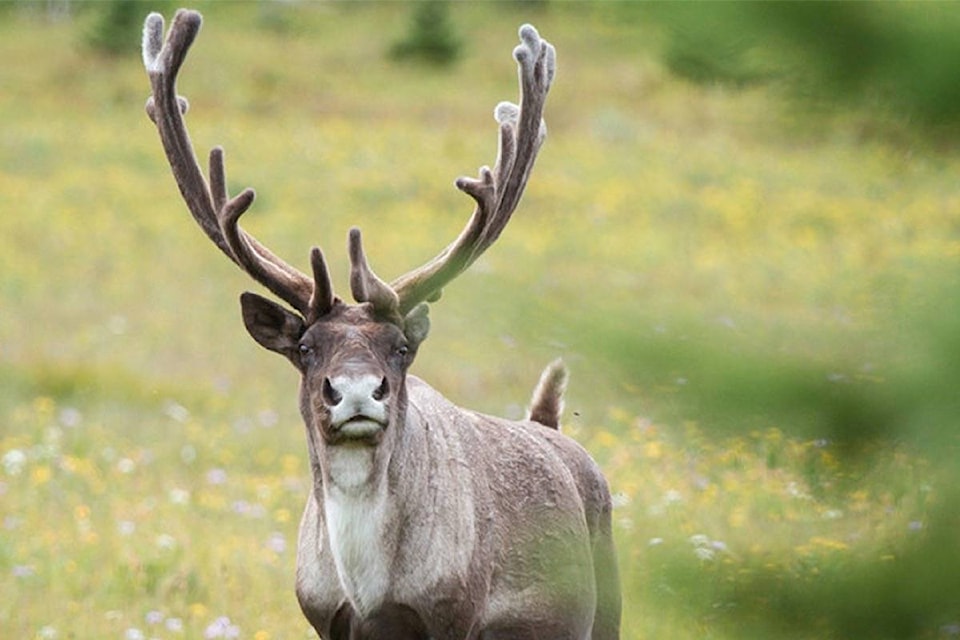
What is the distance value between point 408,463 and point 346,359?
1.82ft

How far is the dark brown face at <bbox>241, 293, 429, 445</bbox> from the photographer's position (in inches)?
206

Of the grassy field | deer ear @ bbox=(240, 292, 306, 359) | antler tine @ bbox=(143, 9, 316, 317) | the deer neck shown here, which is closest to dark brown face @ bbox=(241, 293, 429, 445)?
deer ear @ bbox=(240, 292, 306, 359)

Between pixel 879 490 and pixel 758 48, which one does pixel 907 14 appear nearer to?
pixel 758 48

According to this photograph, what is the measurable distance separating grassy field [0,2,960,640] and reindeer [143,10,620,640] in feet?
1.51

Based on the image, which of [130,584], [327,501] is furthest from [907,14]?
[130,584]

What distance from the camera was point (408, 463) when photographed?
579 centimetres

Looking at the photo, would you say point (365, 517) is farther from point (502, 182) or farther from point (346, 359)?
point (502, 182)

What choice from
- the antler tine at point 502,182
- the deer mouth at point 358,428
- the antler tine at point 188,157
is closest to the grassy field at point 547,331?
the antler tine at point 502,182

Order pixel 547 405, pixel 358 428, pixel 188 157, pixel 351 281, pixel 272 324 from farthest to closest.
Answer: pixel 547 405 < pixel 188 157 < pixel 272 324 < pixel 351 281 < pixel 358 428

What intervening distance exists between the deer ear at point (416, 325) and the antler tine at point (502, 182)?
0.08 meters

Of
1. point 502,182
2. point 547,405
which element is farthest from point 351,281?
point 547,405

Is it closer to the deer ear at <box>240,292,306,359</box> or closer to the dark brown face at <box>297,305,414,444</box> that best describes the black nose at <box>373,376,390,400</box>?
the dark brown face at <box>297,305,414,444</box>

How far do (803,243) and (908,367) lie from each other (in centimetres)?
2008

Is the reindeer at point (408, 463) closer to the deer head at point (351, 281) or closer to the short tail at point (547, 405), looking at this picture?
the deer head at point (351, 281)
